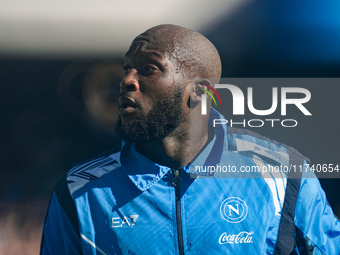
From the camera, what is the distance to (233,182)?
1.62 meters

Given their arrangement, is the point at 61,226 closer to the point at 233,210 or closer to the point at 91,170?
the point at 91,170

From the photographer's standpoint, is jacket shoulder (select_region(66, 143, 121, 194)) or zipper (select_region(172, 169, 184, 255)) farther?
jacket shoulder (select_region(66, 143, 121, 194))

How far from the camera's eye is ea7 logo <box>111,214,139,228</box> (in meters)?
1.52

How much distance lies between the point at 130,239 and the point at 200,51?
0.76 m

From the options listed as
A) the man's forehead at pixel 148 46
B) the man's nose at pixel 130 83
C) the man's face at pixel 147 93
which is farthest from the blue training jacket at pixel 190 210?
the man's forehead at pixel 148 46

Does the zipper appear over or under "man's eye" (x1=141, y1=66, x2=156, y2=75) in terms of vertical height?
under

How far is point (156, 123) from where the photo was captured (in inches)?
62.2

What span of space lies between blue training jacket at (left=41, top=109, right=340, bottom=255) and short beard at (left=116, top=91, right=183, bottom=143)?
8 cm

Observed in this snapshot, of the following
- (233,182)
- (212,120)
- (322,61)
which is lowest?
(233,182)

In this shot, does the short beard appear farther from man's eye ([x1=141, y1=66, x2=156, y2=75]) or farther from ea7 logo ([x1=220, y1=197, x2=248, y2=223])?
ea7 logo ([x1=220, y1=197, x2=248, y2=223])

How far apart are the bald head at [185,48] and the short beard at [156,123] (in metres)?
0.12

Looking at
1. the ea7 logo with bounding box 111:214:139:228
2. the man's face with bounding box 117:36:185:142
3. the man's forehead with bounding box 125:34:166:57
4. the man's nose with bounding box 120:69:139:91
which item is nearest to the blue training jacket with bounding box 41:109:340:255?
the ea7 logo with bounding box 111:214:139:228

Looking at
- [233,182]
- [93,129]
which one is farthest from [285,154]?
[93,129]

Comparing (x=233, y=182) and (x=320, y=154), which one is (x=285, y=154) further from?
(x=320, y=154)
